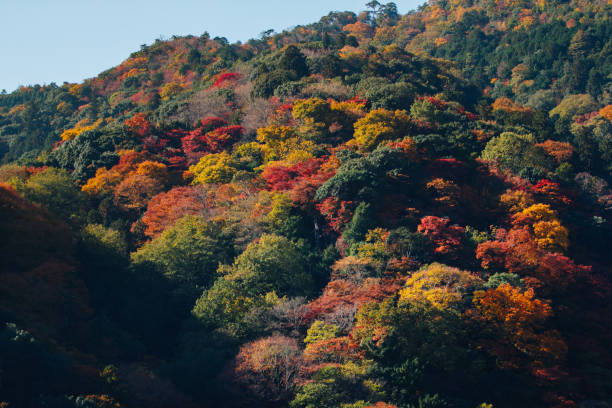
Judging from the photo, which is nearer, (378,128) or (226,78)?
(378,128)

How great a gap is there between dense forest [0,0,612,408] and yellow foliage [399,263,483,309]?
13 centimetres

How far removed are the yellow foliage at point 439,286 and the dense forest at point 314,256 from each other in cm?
13

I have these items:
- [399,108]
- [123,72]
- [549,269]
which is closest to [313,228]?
[549,269]

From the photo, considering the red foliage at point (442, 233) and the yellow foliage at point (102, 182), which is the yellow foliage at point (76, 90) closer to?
the yellow foliage at point (102, 182)

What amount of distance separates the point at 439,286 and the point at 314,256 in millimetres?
10259

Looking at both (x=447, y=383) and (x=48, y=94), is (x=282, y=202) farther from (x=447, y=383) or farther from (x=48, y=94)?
(x=48, y=94)

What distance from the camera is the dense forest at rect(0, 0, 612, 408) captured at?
30.3 metres

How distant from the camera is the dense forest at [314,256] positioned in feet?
99.3

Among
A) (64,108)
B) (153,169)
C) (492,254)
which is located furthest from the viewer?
(64,108)

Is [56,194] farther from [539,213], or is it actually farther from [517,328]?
[539,213]

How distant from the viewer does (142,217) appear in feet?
162

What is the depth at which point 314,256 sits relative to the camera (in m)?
42.0

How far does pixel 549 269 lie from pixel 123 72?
4082 inches

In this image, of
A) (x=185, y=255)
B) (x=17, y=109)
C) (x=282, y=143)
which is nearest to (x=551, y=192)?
(x=282, y=143)
